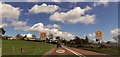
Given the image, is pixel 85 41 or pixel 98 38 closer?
pixel 98 38

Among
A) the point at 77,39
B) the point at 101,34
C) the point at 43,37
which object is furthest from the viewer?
the point at 77,39

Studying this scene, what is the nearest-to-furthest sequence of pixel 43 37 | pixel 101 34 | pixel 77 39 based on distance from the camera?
pixel 101 34
pixel 43 37
pixel 77 39

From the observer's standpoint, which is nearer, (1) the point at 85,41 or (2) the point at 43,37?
(2) the point at 43,37

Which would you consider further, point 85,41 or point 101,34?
point 85,41

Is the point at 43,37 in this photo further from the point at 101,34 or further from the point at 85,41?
the point at 85,41

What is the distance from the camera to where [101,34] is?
5028 centimetres

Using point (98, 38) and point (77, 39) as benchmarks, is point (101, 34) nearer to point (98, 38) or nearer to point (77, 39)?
point (98, 38)

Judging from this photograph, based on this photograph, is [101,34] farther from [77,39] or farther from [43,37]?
[77,39]

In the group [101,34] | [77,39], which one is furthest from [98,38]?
[77,39]

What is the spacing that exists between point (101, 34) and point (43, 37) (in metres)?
15.8

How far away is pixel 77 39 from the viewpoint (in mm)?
196625

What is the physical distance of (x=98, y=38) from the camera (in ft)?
165

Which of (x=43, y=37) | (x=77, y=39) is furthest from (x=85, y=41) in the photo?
(x=43, y=37)

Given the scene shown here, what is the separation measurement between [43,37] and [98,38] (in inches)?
606
